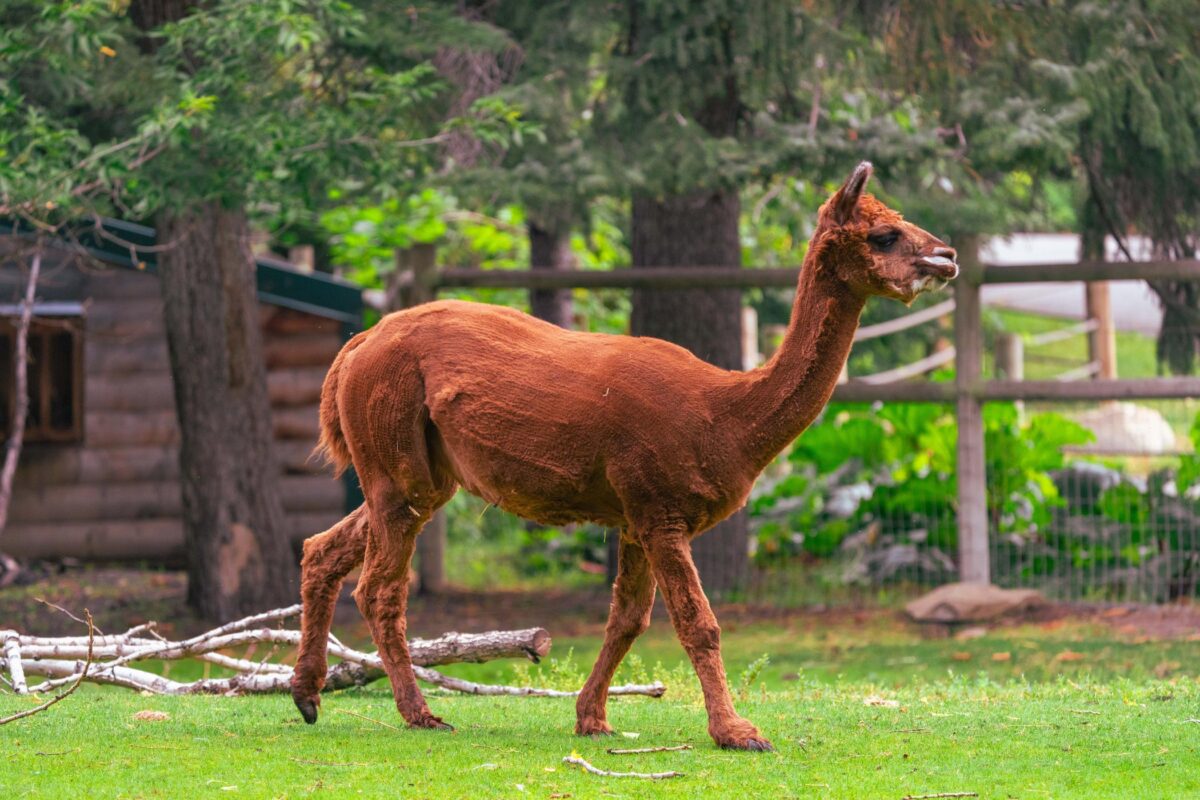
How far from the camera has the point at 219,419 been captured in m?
12.6

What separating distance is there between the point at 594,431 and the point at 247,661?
290 cm

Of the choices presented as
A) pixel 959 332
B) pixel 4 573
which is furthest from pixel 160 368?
pixel 959 332

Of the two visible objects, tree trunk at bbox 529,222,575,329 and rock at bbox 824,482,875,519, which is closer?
rock at bbox 824,482,875,519

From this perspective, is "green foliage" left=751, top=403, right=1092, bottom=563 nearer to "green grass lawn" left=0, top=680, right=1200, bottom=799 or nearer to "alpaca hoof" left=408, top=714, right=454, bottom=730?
"green grass lawn" left=0, top=680, right=1200, bottom=799

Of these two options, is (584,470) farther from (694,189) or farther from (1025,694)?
(694,189)

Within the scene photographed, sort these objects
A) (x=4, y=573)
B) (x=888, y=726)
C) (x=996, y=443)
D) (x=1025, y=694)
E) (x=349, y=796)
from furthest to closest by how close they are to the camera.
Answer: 1. (x=4, y=573)
2. (x=996, y=443)
3. (x=1025, y=694)
4. (x=888, y=726)
5. (x=349, y=796)

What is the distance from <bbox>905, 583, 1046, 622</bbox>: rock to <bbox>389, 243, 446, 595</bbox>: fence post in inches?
146

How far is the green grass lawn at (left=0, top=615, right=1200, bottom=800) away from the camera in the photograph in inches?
215

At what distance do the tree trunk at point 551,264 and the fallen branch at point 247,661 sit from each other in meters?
8.69

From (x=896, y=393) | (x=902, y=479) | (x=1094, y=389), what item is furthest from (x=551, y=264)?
(x=1094, y=389)

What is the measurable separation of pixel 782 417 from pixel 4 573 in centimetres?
985

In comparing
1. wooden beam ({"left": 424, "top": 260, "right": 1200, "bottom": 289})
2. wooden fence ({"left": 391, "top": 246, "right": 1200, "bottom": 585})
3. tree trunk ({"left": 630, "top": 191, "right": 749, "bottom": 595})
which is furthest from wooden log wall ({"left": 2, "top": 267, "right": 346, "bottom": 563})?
tree trunk ({"left": 630, "top": 191, "right": 749, "bottom": 595})

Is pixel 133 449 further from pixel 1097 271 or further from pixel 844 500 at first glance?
pixel 1097 271

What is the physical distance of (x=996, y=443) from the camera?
1275cm
